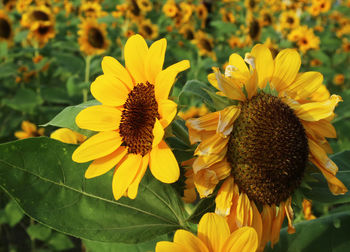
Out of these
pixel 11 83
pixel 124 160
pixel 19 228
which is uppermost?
pixel 124 160

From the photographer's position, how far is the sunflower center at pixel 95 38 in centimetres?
301

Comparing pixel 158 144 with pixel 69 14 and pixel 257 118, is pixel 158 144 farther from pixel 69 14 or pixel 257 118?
pixel 69 14

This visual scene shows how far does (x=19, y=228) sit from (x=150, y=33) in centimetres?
219

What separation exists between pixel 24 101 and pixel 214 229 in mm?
2633

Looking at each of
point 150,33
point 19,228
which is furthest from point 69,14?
point 19,228

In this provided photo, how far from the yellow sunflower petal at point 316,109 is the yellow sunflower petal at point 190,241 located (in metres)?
0.28

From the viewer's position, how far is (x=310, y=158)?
2.03 feet

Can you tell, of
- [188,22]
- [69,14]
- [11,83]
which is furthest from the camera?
[69,14]

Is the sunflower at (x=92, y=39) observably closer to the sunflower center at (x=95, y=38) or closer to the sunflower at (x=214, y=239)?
the sunflower center at (x=95, y=38)

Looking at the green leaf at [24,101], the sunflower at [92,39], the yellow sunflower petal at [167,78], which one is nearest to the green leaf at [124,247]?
the yellow sunflower petal at [167,78]

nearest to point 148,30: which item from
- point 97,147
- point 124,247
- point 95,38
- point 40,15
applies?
point 95,38

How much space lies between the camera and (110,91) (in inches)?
24.5

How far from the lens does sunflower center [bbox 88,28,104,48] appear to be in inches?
118

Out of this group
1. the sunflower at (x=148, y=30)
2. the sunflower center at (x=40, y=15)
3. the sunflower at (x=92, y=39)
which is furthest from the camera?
the sunflower at (x=148, y=30)
